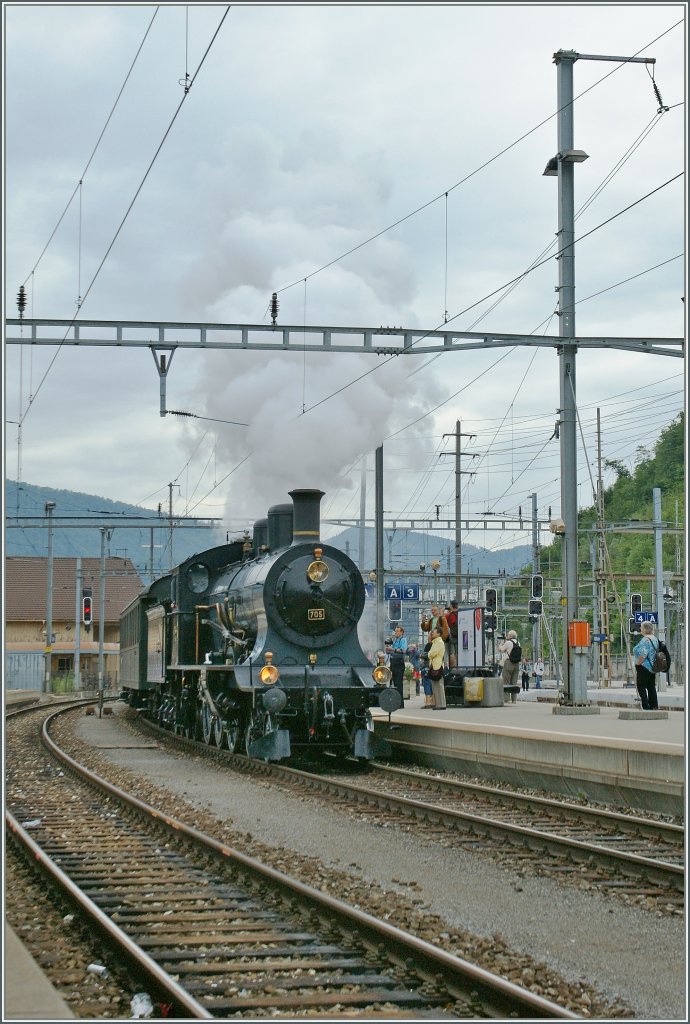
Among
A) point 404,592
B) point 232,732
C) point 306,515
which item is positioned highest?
point 306,515

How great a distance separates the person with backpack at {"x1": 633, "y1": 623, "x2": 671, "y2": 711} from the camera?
18.5m

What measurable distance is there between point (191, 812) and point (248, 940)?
17.8ft

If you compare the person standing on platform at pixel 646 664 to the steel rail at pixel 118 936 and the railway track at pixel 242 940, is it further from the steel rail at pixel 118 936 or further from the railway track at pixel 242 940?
the steel rail at pixel 118 936

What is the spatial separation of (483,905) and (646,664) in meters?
11.6

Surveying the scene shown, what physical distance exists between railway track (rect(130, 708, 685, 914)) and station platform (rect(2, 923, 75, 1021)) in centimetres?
417

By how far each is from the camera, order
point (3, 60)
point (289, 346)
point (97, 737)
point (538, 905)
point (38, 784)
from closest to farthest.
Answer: point (3, 60)
point (538, 905)
point (38, 784)
point (289, 346)
point (97, 737)

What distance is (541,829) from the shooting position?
1120 centimetres

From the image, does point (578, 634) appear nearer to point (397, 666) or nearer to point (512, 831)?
point (397, 666)

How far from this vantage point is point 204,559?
825 inches

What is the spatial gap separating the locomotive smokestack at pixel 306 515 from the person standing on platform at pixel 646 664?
17.2ft

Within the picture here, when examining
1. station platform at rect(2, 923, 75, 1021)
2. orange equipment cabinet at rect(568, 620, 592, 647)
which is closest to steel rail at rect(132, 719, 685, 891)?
station platform at rect(2, 923, 75, 1021)

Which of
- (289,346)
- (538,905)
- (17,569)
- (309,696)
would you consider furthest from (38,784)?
(17,569)

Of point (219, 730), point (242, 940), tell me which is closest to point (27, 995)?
point (242, 940)

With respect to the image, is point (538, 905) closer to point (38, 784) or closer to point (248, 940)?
point (248, 940)
